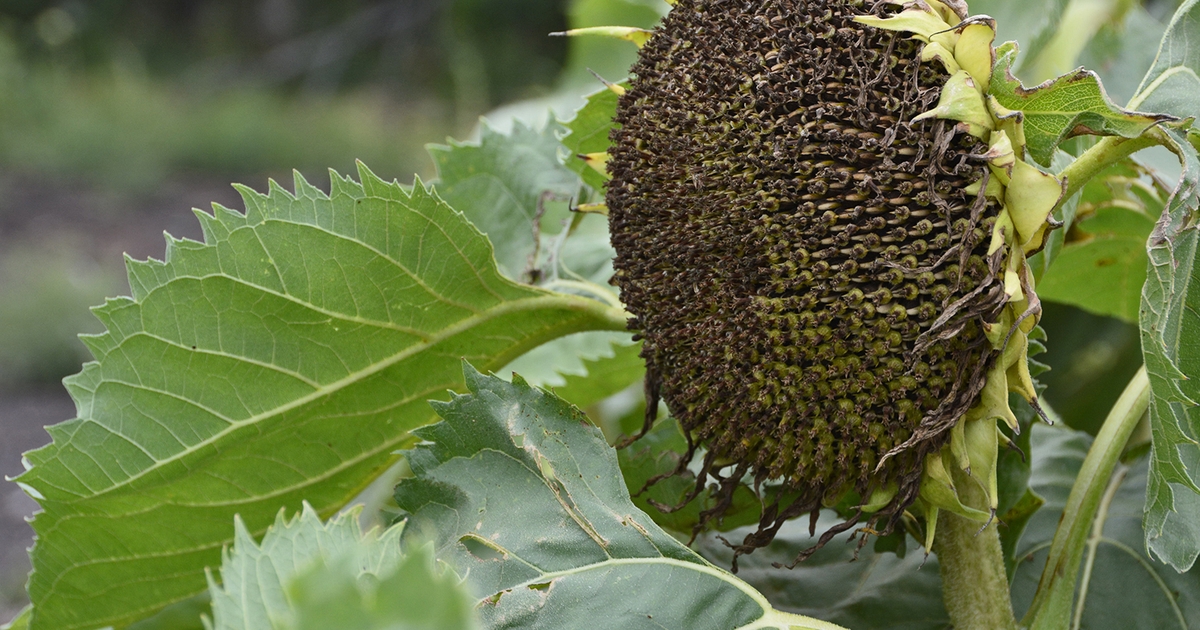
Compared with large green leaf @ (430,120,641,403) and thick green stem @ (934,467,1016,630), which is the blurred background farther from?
thick green stem @ (934,467,1016,630)

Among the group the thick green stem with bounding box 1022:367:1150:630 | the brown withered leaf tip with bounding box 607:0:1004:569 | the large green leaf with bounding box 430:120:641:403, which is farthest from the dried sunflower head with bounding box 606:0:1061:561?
the large green leaf with bounding box 430:120:641:403

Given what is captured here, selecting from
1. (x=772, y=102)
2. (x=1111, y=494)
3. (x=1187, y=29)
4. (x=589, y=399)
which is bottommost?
(x=1111, y=494)

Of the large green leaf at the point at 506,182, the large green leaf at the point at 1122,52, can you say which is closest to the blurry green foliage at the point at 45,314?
the large green leaf at the point at 506,182

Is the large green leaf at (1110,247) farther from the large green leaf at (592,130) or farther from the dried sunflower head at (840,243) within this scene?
the large green leaf at (592,130)

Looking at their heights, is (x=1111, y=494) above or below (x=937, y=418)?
below

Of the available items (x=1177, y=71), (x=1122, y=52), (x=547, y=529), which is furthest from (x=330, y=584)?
(x=1122, y=52)

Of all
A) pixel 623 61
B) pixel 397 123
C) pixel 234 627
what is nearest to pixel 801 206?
pixel 234 627

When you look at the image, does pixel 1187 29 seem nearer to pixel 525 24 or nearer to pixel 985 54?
pixel 985 54
